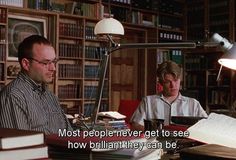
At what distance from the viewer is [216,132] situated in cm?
109

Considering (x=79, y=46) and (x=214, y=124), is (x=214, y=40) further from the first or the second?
(x=79, y=46)

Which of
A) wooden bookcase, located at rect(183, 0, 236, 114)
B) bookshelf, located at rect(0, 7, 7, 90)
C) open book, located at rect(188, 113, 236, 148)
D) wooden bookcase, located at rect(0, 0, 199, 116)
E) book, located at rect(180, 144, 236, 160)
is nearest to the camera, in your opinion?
book, located at rect(180, 144, 236, 160)

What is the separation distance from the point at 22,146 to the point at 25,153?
0.05 feet

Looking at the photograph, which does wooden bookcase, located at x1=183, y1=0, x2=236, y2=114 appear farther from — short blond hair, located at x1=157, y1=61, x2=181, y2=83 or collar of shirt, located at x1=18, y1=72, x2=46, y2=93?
collar of shirt, located at x1=18, y1=72, x2=46, y2=93

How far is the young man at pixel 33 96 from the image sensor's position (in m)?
1.63

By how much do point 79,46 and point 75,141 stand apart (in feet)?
16.0

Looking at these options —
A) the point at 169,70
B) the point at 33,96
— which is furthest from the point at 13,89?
the point at 169,70

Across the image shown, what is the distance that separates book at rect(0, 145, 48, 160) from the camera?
0.71m

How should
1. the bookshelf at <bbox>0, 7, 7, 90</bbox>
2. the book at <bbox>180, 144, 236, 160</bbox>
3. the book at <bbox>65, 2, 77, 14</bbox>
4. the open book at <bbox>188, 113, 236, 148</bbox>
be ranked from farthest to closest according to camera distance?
the book at <bbox>65, 2, 77, 14</bbox>
the bookshelf at <bbox>0, 7, 7, 90</bbox>
the open book at <bbox>188, 113, 236, 148</bbox>
the book at <bbox>180, 144, 236, 160</bbox>

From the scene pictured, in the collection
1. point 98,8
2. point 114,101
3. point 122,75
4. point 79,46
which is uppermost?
point 98,8

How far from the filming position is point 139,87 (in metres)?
6.84

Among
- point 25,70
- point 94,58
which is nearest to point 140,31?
point 94,58

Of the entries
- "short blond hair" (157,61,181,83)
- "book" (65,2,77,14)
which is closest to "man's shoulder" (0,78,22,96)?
"short blond hair" (157,61,181,83)

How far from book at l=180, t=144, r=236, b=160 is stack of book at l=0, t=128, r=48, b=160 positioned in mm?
350
